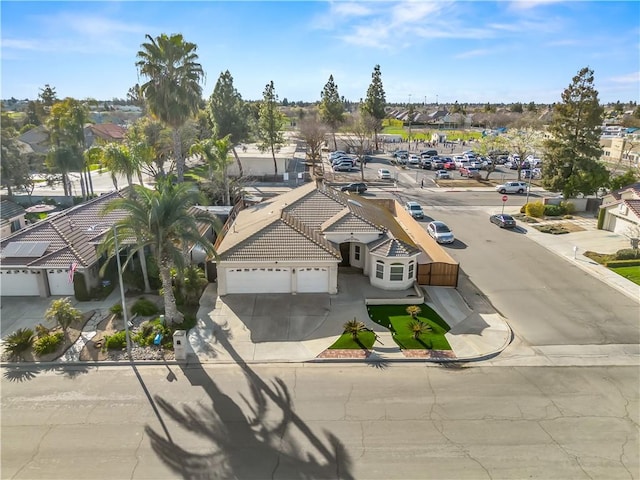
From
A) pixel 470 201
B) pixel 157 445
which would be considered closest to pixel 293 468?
pixel 157 445

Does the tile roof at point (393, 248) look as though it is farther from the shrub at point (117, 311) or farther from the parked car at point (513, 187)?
the parked car at point (513, 187)

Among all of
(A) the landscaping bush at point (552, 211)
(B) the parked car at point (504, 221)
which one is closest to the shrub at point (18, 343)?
(B) the parked car at point (504, 221)

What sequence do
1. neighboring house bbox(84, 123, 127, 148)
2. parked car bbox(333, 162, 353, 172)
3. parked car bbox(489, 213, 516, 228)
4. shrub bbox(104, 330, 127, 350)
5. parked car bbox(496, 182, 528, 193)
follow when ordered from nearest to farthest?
shrub bbox(104, 330, 127, 350) < parked car bbox(489, 213, 516, 228) < parked car bbox(496, 182, 528, 193) < parked car bbox(333, 162, 353, 172) < neighboring house bbox(84, 123, 127, 148)

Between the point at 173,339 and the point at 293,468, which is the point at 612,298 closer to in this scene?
the point at 293,468

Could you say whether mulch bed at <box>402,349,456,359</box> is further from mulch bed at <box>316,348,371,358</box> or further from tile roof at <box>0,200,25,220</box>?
tile roof at <box>0,200,25,220</box>

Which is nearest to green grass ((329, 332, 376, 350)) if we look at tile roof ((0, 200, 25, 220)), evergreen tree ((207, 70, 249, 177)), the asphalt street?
the asphalt street

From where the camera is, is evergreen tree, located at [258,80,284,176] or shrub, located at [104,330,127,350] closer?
shrub, located at [104,330,127,350]
